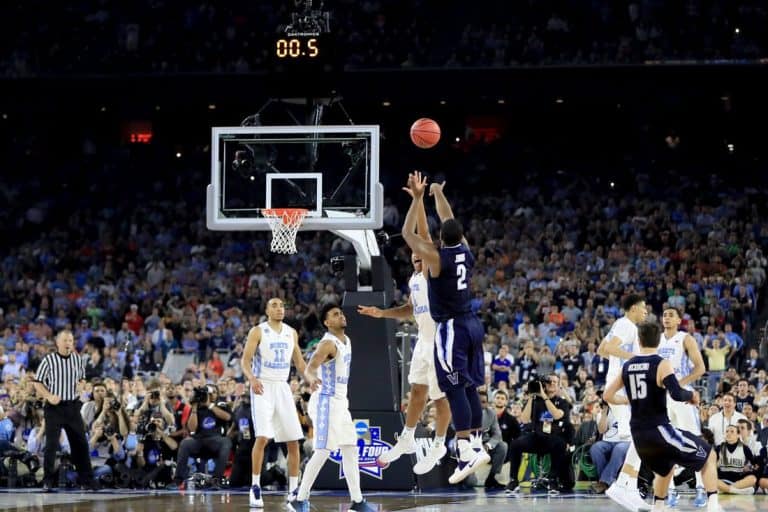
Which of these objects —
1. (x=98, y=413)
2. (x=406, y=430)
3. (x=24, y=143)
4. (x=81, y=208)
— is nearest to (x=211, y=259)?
(x=81, y=208)

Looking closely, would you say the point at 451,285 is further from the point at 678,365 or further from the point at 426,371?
the point at 678,365

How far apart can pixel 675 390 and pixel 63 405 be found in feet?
28.3

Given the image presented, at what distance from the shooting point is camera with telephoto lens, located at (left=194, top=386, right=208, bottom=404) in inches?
657

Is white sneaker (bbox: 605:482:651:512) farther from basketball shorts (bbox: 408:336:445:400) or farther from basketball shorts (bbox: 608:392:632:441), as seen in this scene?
basketball shorts (bbox: 608:392:632:441)

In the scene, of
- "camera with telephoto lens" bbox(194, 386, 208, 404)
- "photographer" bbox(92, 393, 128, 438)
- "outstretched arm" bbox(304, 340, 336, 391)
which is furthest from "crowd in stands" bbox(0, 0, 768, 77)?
"outstretched arm" bbox(304, 340, 336, 391)

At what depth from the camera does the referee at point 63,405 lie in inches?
623

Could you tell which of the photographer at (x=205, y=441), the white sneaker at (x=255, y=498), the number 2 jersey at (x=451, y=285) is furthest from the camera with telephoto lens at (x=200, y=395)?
the number 2 jersey at (x=451, y=285)

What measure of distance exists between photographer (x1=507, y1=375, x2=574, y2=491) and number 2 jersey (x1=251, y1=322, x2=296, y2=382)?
13.0 feet

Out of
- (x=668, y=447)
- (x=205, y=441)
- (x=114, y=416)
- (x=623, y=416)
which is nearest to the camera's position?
(x=668, y=447)

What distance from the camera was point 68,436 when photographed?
1602 centimetres

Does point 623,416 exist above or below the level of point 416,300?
below

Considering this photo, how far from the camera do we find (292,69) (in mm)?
16031

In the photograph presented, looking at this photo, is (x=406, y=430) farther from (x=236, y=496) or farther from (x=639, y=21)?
(x=639, y=21)

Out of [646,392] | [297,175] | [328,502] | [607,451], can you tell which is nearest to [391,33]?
[297,175]
